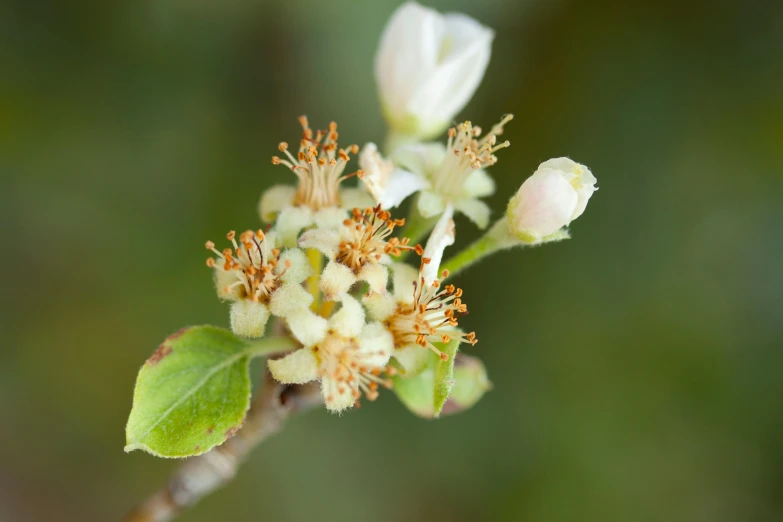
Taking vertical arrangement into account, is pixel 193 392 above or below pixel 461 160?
below

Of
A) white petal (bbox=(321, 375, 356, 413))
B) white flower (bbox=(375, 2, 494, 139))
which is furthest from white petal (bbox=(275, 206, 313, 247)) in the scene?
white flower (bbox=(375, 2, 494, 139))

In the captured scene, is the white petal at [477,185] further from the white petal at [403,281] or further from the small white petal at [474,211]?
the white petal at [403,281]

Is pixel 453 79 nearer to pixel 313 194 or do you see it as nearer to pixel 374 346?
pixel 313 194

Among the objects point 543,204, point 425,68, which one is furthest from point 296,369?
point 425,68

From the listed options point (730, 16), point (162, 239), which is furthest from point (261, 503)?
point (730, 16)

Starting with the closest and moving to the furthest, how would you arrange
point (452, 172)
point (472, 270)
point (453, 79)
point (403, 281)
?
point (403, 281)
point (452, 172)
point (453, 79)
point (472, 270)

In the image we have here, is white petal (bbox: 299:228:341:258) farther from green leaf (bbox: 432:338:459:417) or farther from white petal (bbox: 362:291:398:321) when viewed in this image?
green leaf (bbox: 432:338:459:417)

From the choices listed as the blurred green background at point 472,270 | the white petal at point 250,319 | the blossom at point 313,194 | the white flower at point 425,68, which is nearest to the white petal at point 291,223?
the blossom at point 313,194
